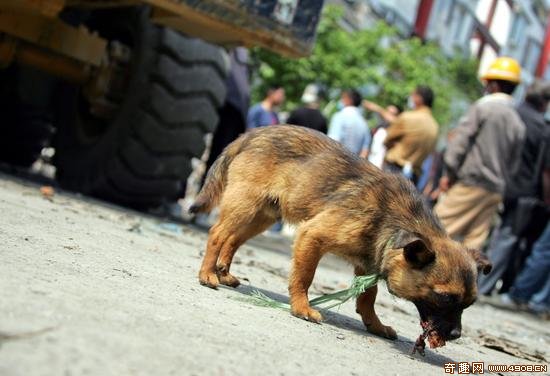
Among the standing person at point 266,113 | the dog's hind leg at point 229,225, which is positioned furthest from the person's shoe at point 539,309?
the dog's hind leg at point 229,225

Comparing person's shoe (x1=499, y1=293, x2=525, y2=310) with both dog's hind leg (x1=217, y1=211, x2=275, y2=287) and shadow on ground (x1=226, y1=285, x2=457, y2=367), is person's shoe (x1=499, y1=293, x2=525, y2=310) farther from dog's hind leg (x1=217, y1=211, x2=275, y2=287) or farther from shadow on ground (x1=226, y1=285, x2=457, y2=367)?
dog's hind leg (x1=217, y1=211, x2=275, y2=287)

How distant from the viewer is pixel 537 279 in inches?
436

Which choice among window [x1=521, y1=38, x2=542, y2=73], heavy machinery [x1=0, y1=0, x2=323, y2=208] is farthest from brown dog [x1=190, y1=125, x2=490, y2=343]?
window [x1=521, y1=38, x2=542, y2=73]

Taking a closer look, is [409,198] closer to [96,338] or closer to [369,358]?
[369,358]

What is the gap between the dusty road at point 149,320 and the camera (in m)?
3.15

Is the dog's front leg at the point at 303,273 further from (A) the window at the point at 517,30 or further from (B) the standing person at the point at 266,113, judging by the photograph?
(A) the window at the point at 517,30

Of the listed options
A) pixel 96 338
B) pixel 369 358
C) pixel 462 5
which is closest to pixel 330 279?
pixel 369 358

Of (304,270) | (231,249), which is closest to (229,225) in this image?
(231,249)

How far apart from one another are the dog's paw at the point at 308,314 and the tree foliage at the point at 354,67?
46.4 ft

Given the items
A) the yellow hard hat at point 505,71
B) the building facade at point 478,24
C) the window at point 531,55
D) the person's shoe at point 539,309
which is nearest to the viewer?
the yellow hard hat at point 505,71

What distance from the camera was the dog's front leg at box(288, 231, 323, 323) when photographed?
5.00m

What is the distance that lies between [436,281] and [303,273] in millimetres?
751

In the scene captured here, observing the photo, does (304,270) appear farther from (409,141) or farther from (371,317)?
(409,141)

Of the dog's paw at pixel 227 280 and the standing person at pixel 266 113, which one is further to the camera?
the standing person at pixel 266 113
